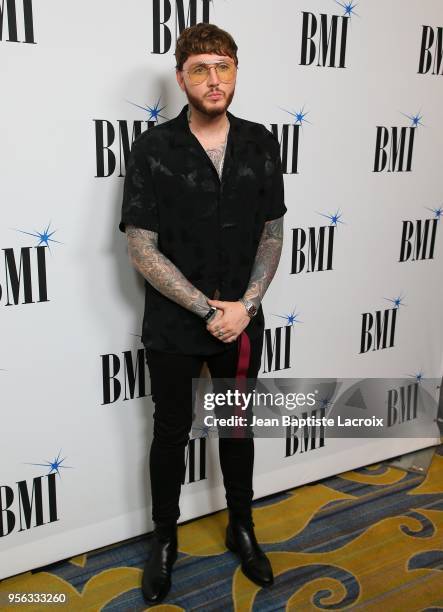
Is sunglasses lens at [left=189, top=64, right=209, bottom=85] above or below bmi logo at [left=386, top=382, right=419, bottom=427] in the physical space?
above

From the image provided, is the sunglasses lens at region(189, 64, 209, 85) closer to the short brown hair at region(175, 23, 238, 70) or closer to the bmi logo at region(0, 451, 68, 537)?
the short brown hair at region(175, 23, 238, 70)

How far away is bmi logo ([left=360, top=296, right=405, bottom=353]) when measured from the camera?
7.40ft

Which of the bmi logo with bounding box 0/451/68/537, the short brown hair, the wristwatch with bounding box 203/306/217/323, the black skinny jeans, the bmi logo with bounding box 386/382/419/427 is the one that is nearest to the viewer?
the short brown hair

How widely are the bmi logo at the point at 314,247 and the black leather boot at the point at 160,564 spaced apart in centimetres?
88

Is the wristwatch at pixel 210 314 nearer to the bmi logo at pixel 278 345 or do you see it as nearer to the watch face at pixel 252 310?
the watch face at pixel 252 310

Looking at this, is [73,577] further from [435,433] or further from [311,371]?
[435,433]

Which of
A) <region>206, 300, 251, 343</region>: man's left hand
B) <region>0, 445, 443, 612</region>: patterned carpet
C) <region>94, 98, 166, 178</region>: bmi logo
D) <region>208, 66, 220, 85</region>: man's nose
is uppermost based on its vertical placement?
<region>208, 66, 220, 85</region>: man's nose

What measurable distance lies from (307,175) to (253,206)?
0.45 m

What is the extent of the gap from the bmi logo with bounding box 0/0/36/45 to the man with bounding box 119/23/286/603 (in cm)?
35

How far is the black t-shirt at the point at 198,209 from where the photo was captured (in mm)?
1492

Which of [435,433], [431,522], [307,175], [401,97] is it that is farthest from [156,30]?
[435,433]

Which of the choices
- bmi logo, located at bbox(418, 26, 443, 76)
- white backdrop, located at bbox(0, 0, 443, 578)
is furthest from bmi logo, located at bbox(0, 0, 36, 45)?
bmi logo, located at bbox(418, 26, 443, 76)

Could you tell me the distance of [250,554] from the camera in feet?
5.95

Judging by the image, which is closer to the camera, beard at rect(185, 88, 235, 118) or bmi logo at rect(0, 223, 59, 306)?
beard at rect(185, 88, 235, 118)
